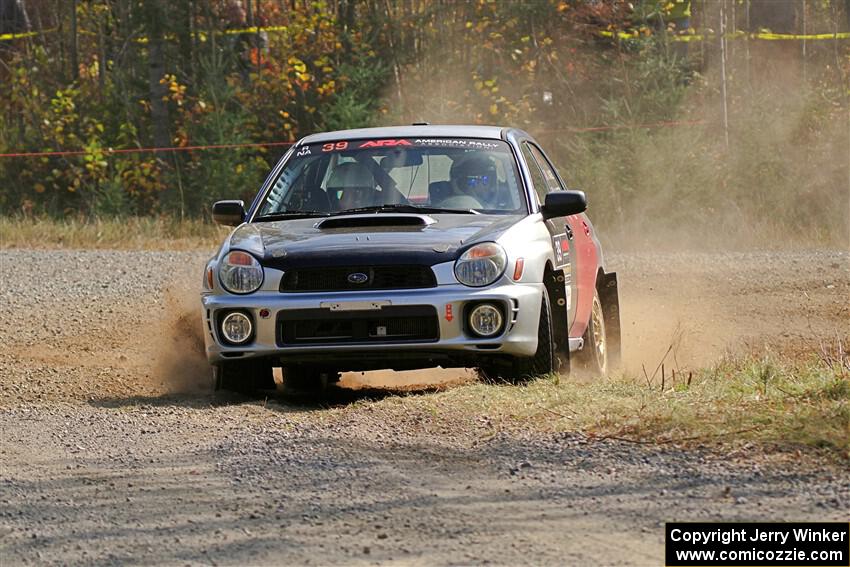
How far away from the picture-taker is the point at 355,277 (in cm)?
815

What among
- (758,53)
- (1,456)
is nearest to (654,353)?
(1,456)

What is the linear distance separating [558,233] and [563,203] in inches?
17.2

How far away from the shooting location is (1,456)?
7.00 meters

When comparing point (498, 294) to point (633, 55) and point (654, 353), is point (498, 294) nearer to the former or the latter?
point (654, 353)

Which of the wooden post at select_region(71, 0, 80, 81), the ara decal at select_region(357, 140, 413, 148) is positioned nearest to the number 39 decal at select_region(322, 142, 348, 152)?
the ara decal at select_region(357, 140, 413, 148)

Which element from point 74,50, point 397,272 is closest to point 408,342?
point 397,272

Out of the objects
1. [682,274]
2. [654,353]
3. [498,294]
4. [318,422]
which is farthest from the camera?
[682,274]

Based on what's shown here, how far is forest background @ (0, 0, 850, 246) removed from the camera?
22.9 metres

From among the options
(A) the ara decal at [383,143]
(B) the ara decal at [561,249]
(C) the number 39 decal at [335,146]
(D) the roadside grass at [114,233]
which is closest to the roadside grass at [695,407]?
(B) the ara decal at [561,249]

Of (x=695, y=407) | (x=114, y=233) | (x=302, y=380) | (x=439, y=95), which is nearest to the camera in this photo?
(x=695, y=407)

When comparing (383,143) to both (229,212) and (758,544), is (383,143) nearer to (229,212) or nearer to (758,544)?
(229,212)

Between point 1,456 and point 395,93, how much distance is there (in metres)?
19.0

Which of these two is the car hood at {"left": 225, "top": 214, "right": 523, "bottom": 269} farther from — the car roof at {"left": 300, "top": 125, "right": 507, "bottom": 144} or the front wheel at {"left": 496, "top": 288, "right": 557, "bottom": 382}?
the car roof at {"left": 300, "top": 125, "right": 507, "bottom": 144}

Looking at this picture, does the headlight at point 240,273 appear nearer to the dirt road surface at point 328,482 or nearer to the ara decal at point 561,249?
the dirt road surface at point 328,482
